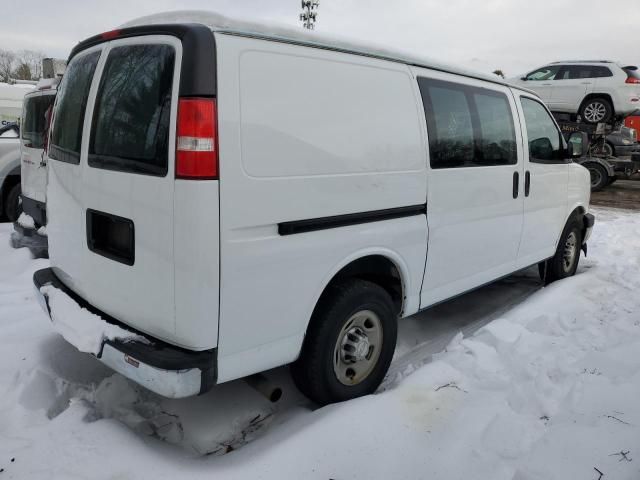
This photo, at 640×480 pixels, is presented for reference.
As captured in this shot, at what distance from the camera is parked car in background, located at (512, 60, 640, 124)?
14031 mm

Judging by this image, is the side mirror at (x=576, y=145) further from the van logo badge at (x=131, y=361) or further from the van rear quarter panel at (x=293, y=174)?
the van logo badge at (x=131, y=361)

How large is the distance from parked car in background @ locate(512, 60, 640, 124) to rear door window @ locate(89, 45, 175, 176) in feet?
49.5

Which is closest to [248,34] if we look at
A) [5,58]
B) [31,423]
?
[31,423]

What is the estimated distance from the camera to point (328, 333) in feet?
9.12

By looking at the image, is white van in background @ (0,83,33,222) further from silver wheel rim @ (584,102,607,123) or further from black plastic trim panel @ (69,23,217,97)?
silver wheel rim @ (584,102,607,123)

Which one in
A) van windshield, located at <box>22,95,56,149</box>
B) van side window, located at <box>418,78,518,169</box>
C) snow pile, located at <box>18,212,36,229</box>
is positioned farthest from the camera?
van windshield, located at <box>22,95,56,149</box>

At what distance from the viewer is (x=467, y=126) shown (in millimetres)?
3664

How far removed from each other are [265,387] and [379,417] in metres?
0.62

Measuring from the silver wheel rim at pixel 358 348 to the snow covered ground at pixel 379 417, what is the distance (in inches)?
7.8

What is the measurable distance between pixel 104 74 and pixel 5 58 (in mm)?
72254

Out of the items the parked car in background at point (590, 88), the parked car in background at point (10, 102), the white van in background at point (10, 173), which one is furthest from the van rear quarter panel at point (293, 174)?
the parked car in background at point (590, 88)

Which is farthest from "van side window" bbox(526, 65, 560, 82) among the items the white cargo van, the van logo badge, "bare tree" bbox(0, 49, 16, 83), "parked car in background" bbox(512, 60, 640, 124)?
"bare tree" bbox(0, 49, 16, 83)

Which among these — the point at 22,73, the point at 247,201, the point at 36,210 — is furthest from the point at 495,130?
the point at 22,73

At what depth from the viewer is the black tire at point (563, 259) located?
5348 mm
